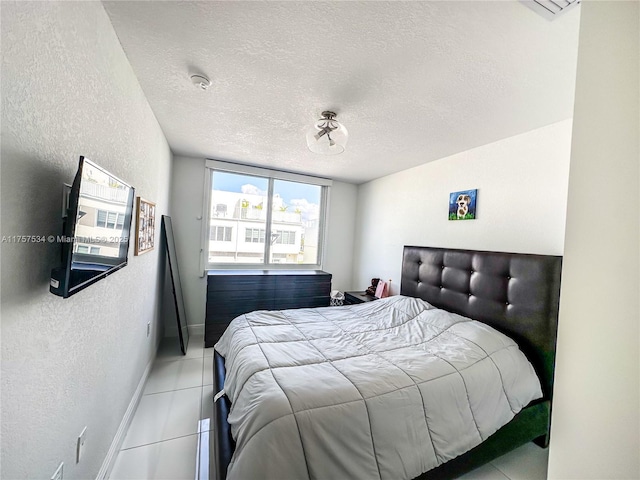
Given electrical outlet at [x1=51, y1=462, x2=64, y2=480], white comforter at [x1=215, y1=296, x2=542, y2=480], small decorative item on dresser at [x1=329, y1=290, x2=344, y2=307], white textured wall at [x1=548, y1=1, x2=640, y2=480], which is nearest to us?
white textured wall at [x1=548, y1=1, x2=640, y2=480]

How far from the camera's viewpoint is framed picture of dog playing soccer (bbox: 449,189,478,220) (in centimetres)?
242

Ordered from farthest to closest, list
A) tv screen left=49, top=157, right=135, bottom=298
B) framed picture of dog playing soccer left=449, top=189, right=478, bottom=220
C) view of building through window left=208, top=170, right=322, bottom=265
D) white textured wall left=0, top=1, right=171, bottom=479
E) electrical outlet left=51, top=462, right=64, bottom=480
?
view of building through window left=208, top=170, right=322, bottom=265
framed picture of dog playing soccer left=449, top=189, right=478, bottom=220
electrical outlet left=51, top=462, right=64, bottom=480
tv screen left=49, top=157, right=135, bottom=298
white textured wall left=0, top=1, right=171, bottom=479

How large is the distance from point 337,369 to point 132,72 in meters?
2.12

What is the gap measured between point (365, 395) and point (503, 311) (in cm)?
146

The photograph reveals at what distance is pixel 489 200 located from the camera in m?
2.30

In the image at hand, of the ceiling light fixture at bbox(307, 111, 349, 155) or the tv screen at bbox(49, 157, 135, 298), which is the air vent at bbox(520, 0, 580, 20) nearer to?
the ceiling light fixture at bbox(307, 111, 349, 155)

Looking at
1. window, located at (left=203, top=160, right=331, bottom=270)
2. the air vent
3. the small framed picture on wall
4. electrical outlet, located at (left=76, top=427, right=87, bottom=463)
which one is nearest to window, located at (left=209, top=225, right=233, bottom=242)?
window, located at (left=203, top=160, right=331, bottom=270)

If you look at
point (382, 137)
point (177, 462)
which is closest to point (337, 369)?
point (177, 462)

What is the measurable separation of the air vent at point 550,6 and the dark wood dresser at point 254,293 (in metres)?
3.06

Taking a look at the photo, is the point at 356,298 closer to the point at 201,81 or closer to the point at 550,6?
the point at 201,81

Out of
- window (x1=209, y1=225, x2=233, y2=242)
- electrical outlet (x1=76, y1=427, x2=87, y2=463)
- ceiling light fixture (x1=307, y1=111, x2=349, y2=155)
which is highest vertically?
ceiling light fixture (x1=307, y1=111, x2=349, y2=155)

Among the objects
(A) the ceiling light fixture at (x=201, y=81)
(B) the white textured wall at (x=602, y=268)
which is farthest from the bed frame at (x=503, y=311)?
→ (A) the ceiling light fixture at (x=201, y=81)

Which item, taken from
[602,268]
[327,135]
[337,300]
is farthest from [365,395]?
[337,300]

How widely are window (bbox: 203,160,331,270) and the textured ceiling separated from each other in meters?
1.24
